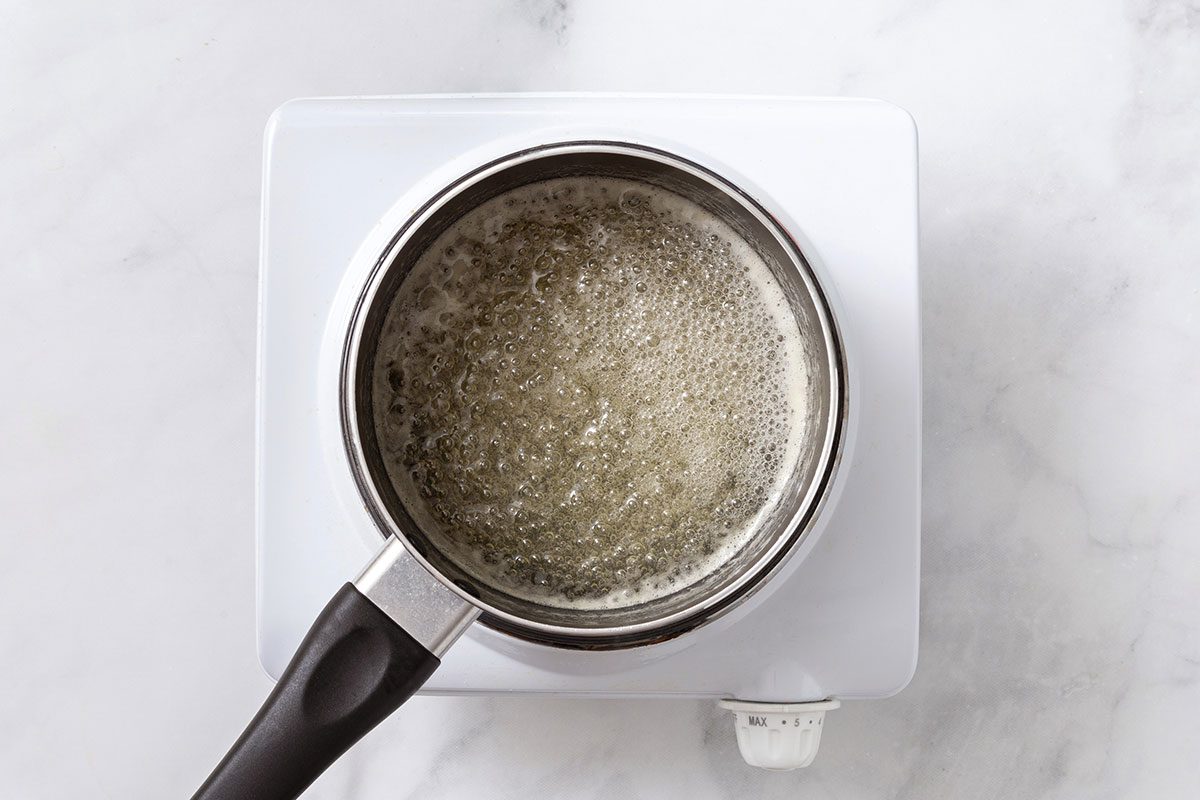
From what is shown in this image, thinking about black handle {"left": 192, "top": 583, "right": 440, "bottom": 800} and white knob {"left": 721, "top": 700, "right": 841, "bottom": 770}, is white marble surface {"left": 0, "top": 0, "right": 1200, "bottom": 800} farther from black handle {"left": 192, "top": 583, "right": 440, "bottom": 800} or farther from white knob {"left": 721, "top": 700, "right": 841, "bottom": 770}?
black handle {"left": 192, "top": 583, "right": 440, "bottom": 800}

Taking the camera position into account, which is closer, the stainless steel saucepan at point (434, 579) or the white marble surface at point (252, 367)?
the stainless steel saucepan at point (434, 579)

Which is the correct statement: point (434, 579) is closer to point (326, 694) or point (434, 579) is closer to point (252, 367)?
point (326, 694)

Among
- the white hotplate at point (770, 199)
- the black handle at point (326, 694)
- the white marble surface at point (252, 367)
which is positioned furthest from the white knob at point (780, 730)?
the black handle at point (326, 694)

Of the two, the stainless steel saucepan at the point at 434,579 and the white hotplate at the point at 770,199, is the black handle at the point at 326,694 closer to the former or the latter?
the stainless steel saucepan at the point at 434,579

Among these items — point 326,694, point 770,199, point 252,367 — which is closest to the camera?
point 326,694

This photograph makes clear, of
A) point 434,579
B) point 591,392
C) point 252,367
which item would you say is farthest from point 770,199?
point 252,367

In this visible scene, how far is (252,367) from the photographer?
0.78 m

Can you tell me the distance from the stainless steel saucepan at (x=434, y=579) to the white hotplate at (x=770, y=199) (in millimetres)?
43

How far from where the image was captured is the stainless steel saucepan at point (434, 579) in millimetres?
481

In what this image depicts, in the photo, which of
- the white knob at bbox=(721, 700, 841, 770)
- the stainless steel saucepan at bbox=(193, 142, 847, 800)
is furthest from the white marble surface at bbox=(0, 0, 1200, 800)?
the stainless steel saucepan at bbox=(193, 142, 847, 800)

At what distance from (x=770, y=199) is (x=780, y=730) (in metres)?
0.32

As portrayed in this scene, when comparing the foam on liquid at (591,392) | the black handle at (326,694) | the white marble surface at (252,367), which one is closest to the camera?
the black handle at (326,694)

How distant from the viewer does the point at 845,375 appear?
52 centimetres

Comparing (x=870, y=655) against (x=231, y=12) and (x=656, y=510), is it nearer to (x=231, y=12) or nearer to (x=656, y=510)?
(x=656, y=510)
